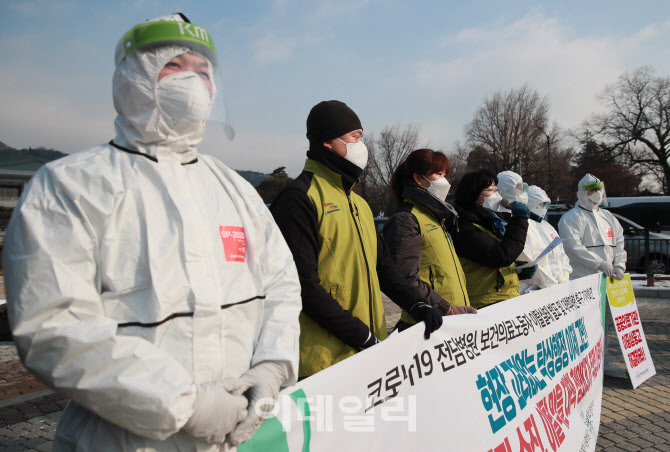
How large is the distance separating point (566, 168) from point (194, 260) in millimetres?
53224

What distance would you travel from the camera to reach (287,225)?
7.74 ft

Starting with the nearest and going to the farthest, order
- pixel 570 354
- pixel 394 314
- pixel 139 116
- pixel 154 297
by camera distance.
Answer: pixel 154 297
pixel 139 116
pixel 570 354
pixel 394 314

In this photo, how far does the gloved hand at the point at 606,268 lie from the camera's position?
575 centimetres

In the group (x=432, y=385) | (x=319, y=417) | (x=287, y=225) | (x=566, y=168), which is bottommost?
(x=566, y=168)

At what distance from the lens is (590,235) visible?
6.59m

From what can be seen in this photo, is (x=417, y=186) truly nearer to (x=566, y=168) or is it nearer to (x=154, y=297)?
(x=154, y=297)

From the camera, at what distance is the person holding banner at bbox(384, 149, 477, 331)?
3.17 metres

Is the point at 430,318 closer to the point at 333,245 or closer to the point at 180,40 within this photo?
the point at 333,245

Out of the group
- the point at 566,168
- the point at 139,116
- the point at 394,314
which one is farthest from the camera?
the point at 566,168

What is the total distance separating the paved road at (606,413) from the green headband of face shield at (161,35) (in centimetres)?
338

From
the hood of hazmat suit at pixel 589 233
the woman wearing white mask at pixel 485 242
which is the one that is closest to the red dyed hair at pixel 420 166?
the woman wearing white mask at pixel 485 242

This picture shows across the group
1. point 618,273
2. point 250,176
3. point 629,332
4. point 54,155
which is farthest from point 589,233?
point 54,155

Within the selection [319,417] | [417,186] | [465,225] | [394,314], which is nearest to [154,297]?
[319,417]

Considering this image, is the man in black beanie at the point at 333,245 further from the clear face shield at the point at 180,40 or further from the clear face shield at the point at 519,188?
the clear face shield at the point at 519,188
